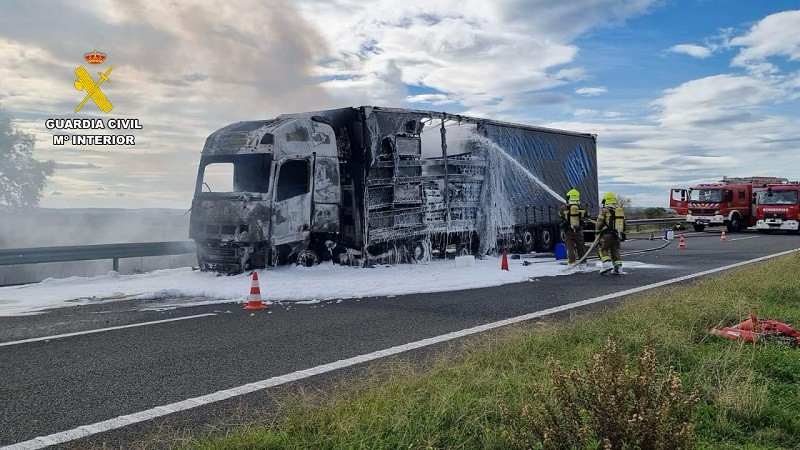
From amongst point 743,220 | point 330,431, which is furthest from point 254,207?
point 743,220

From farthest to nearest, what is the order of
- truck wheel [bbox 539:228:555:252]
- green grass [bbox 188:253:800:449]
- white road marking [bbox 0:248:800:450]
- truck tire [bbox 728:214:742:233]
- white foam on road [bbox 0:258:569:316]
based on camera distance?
truck tire [bbox 728:214:742:233]
truck wheel [bbox 539:228:555:252]
white foam on road [bbox 0:258:569:316]
white road marking [bbox 0:248:800:450]
green grass [bbox 188:253:800:449]

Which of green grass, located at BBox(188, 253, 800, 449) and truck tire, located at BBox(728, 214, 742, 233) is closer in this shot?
green grass, located at BBox(188, 253, 800, 449)

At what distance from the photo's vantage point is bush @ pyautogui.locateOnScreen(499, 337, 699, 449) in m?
3.01

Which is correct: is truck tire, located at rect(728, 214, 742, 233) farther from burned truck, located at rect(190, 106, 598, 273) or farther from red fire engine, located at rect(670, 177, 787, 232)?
burned truck, located at rect(190, 106, 598, 273)

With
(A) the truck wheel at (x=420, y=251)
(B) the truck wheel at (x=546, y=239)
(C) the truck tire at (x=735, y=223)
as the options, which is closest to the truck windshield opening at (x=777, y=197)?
(C) the truck tire at (x=735, y=223)

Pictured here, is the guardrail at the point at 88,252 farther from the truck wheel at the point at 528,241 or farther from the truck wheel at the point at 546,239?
the truck wheel at the point at 546,239

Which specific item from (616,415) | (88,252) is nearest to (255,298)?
(88,252)

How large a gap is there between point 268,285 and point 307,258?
80.2 inches

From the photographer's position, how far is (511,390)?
4.45 m

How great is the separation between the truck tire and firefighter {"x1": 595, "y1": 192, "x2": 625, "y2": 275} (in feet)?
69.3

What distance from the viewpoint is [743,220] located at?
3175 centimetres

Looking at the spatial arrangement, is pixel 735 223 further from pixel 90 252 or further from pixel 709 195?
pixel 90 252

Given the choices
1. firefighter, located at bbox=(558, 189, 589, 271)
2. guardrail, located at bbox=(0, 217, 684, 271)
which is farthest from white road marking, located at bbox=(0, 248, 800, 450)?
guardrail, located at bbox=(0, 217, 684, 271)

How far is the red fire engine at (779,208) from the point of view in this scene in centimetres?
2983
